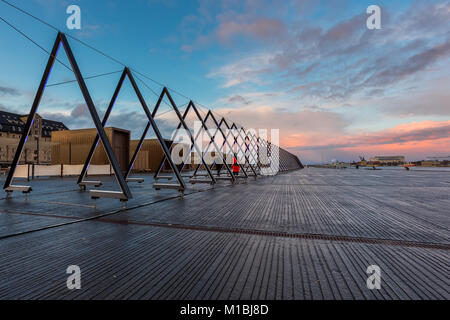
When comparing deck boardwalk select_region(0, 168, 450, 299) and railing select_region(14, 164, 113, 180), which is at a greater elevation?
railing select_region(14, 164, 113, 180)

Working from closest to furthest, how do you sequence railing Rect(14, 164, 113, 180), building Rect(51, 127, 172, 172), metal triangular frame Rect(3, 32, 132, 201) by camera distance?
metal triangular frame Rect(3, 32, 132, 201)
railing Rect(14, 164, 113, 180)
building Rect(51, 127, 172, 172)

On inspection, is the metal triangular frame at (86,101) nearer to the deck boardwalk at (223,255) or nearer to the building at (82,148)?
the deck boardwalk at (223,255)

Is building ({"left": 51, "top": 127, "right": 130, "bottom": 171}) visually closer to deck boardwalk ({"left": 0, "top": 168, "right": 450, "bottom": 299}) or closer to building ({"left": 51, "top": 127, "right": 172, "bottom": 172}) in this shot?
building ({"left": 51, "top": 127, "right": 172, "bottom": 172})

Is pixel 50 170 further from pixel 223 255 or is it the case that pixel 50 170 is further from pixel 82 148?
pixel 223 255

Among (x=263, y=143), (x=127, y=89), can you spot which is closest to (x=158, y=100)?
(x=127, y=89)

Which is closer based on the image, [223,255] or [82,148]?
[223,255]

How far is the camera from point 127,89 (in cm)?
938

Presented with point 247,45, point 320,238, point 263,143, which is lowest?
point 320,238

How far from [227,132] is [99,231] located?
55.1ft

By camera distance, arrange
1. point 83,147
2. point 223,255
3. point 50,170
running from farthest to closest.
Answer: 1. point 83,147
2. point 50,170
3. point 223,255

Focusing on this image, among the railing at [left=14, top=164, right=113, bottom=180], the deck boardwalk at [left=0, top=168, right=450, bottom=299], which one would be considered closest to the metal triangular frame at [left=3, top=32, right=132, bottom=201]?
the deck boardwalk at [left=0, top=168, right=450, bottom=299]

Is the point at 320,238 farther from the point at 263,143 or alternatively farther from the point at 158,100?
the point at 263,143

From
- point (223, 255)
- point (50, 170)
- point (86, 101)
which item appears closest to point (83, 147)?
point (50, 170)

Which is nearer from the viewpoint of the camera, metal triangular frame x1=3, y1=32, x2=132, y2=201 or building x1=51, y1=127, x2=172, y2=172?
metal triangular frame x1=3, y1=32, x2=132, y2=201
